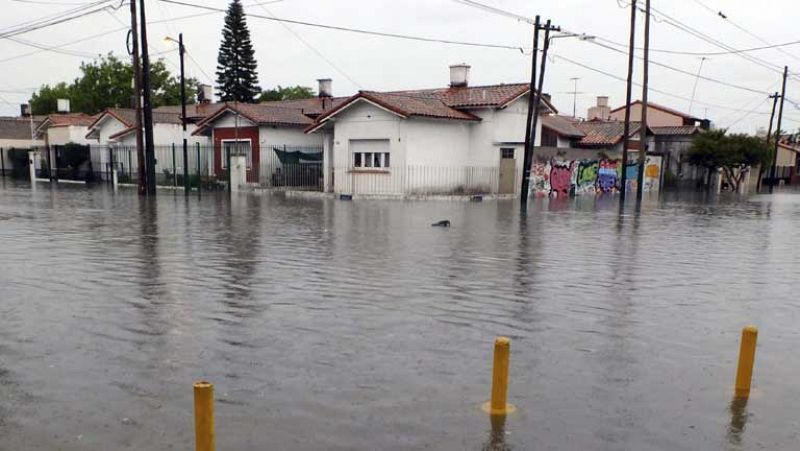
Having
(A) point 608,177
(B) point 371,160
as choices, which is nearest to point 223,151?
(B) point 371,160

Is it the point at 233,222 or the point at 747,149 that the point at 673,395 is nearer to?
the point at 233,222

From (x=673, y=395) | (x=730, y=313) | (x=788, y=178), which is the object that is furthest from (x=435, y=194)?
(x=788, y=178)

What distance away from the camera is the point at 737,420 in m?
4.80

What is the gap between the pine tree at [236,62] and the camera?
67875 mm

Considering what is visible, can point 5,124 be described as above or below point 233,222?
above

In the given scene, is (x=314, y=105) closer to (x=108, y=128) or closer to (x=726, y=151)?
(x=108, y=128)

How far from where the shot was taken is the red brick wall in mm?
36156

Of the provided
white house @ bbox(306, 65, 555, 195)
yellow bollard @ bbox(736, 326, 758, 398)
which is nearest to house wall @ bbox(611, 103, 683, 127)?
white house @ bbox(306, 65, 555, 195)

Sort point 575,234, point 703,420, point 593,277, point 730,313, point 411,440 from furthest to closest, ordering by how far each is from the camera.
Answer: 1. point 575,234
2. point 593,277
3. point 730,313
4. point 703,420
5. point 411,440

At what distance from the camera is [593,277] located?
10.4 m

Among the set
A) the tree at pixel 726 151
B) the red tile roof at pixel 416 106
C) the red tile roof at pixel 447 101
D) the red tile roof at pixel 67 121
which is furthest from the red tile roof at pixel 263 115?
the tree at pixel 726 151

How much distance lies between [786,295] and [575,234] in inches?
288

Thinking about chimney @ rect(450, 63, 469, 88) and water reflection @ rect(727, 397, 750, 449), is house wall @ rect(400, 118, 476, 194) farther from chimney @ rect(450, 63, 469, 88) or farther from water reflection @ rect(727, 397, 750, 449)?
water reflection @ rect(727, 397, 750, 449)

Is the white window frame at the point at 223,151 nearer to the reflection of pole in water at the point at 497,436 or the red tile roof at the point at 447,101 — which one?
the red tile roof at the point at 447,101
